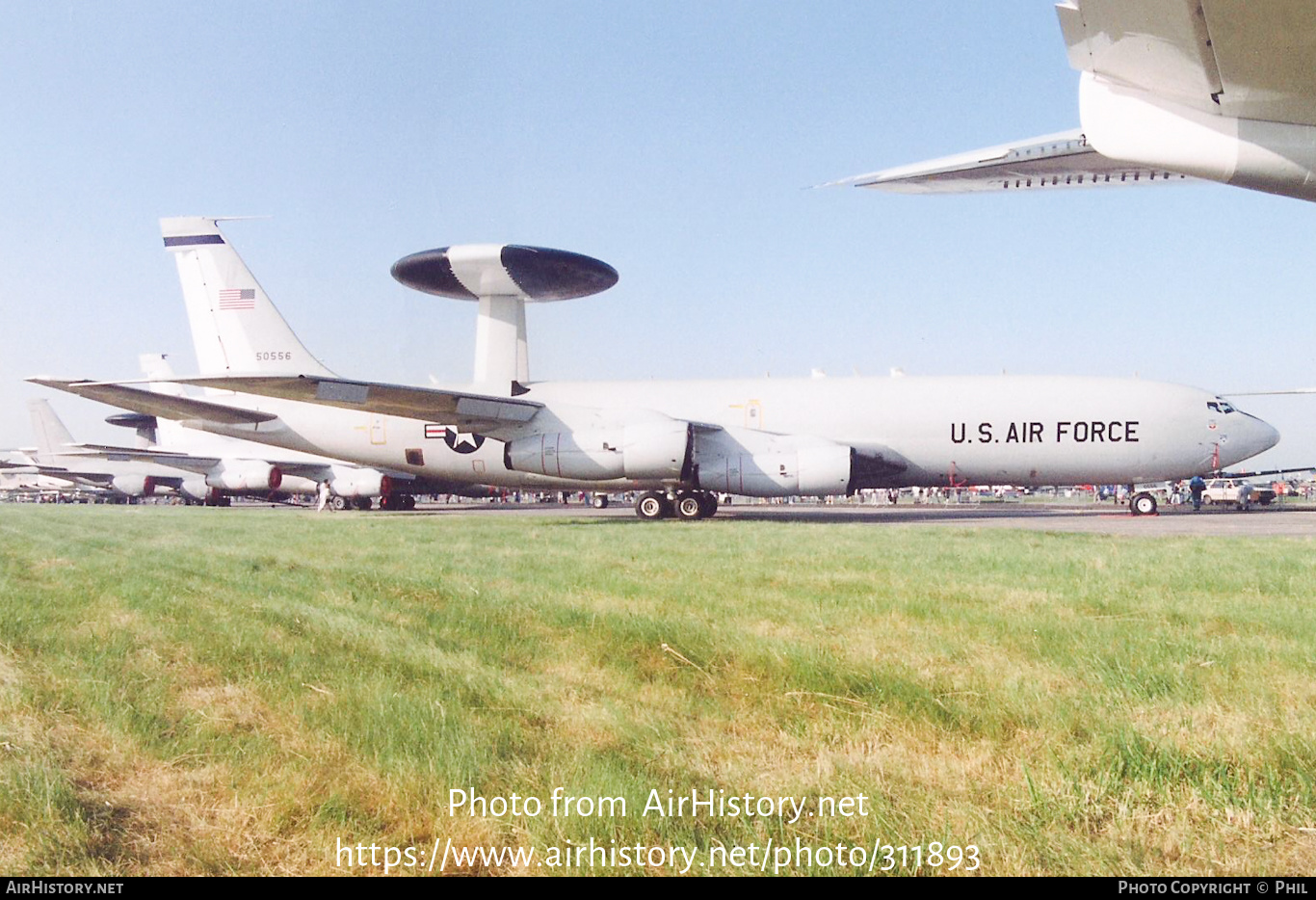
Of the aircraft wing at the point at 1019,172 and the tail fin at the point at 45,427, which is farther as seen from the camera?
the tail fin at the point at 45,427

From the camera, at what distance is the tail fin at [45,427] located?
56719mm

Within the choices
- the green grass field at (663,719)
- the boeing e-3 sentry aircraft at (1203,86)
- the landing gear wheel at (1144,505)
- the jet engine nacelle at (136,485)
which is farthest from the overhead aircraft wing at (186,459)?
the boeing e-3 sentry aircraft at (1203,86)

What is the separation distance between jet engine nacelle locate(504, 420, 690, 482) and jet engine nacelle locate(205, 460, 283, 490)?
789 inches

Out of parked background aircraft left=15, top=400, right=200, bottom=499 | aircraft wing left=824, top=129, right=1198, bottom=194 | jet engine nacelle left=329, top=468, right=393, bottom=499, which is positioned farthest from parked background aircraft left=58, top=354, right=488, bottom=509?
aircraft wing left=824, top=129, right=1198, bottom=194

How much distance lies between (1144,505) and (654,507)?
12.5 m

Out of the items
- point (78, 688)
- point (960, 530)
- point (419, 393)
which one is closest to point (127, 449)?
point (419, 393)

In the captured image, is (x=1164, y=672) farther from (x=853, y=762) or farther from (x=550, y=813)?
(x=550, y=813)

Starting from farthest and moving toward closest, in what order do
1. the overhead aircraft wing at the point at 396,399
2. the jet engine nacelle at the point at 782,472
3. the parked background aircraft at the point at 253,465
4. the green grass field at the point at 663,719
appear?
the parked background aircraft at the point at 253,465 → the jet engine nacelle at the point at 782,472 → the overhead aircraft wing at the point at 396,399 → the green grass field at the point at 663,719

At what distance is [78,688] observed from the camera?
3.49 m

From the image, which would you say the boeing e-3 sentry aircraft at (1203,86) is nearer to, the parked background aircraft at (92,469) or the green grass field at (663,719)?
the green grass field at (663,719)

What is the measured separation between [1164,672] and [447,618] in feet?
11.9

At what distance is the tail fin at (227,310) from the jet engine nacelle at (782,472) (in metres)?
11.3

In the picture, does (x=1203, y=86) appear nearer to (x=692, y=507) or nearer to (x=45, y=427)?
(x=692, y=507)

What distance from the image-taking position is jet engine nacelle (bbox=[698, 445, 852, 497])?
18844 millimetres
